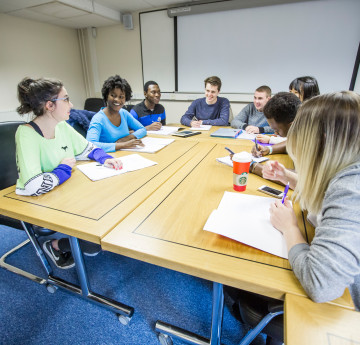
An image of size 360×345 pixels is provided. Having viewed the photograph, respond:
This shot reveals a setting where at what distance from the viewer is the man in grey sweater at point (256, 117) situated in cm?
242

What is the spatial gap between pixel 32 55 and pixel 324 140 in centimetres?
466

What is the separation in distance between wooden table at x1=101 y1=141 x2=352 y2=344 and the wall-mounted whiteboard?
3109mm

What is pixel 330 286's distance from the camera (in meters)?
0.48

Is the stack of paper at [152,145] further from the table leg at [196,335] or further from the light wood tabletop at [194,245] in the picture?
the table leg at [196,335]

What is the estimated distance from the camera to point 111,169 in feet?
4.29

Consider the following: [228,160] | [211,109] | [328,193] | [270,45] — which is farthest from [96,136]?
[270,45]

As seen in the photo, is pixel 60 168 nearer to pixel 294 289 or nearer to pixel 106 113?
pixel 106 113

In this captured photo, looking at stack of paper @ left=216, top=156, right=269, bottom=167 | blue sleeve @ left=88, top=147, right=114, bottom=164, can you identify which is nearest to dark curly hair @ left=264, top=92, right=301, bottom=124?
stack of paper @ left=216, top=156, right=269, bottom=167

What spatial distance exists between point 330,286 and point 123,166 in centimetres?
113

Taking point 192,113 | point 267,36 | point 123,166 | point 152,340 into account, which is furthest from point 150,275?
point 267,36

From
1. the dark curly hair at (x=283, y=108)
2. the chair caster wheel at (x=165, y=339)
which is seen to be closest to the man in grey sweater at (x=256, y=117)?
the dark curly hair at (x=283, y=108)

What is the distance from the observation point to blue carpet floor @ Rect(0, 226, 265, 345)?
112 centimetres

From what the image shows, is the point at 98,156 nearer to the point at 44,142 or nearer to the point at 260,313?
the point at 44,142

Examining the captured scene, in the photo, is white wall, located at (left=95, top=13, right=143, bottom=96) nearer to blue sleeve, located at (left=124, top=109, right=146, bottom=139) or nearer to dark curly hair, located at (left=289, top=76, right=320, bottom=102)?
blue sleeve, located at (left=124, top=109, right=146, bottom=139)
